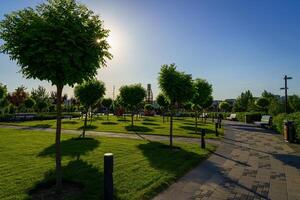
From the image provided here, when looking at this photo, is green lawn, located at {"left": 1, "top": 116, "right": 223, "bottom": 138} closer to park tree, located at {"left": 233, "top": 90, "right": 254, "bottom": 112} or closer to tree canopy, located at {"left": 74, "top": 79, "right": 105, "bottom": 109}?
tree canopy, located at {"left": 74, "top": 79, "right": 105, "bottom": 109}

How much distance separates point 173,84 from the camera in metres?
14.6

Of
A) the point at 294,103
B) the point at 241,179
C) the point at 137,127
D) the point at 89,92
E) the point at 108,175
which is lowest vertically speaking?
the point at 241,179

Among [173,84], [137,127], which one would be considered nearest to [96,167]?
[173,84]

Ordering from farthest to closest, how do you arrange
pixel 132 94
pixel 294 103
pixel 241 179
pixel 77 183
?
pixel 294 103 → pixel 132 94 → pixel 241 179 → pixel 77 183

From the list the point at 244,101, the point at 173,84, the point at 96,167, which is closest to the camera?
the point at 96,167

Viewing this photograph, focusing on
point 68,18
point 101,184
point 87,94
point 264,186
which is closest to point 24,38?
point 68,18

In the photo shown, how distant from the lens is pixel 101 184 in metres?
7.51

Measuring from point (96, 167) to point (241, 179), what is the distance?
16.0ft

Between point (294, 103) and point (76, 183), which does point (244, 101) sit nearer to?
point (294, 103)

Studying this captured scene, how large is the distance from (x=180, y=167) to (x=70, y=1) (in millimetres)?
6627

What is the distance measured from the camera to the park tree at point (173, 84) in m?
14.7

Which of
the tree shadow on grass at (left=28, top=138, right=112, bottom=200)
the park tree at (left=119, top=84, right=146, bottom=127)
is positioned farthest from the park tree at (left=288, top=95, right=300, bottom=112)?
the tree shadow on grass at (left=28, top=138, right=112, bottom=200)

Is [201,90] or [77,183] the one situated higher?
[201,90]

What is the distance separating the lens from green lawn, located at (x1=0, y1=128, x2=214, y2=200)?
279 inches
